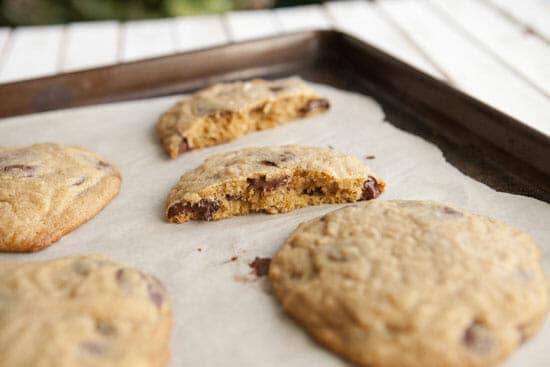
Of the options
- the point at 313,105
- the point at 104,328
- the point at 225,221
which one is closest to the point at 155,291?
the point at 104,328

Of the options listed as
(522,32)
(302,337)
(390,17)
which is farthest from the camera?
(390,17)

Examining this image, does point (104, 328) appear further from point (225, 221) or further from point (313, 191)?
point (313, 191)

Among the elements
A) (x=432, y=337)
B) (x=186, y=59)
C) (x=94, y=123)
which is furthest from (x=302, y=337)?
(x=186, y=59)

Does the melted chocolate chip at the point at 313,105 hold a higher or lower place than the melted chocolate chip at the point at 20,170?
higher

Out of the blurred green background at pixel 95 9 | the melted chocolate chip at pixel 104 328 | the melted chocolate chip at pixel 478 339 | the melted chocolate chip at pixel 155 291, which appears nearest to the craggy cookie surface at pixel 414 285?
the melted chocolate chip at pixel 478 339

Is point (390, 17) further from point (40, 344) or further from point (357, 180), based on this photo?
point (40, 344)

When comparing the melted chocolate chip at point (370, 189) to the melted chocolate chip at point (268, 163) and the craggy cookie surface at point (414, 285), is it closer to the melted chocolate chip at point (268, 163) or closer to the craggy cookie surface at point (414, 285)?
the craggy cookie surface at point (414, 285)
